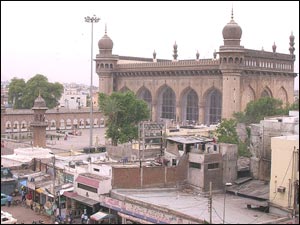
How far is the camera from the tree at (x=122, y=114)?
97.5 ft

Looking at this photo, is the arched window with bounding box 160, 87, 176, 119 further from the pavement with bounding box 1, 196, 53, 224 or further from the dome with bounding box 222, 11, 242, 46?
the pavement with bounding box 1, 196, 53, 224

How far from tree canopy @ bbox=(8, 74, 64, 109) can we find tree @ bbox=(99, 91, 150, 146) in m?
21.3

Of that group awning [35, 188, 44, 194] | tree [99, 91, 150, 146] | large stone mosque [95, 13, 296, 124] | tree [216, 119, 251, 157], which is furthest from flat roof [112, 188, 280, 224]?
large stone mosque [95, 13, 296, 124]

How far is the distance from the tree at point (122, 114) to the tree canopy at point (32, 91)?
69.7 feet

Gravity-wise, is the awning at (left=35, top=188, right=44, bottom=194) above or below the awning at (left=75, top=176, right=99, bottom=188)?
below

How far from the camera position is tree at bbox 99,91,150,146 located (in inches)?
1170

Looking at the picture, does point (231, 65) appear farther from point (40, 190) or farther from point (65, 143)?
point (40, 190)

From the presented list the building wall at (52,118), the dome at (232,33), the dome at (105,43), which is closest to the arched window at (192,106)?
the dome at (232,33)

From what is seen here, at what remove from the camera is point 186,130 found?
3061 centimetres

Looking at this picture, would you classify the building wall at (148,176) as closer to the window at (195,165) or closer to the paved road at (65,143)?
the window at (195,165)

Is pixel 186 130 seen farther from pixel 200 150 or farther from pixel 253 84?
Result: pixel 200 150

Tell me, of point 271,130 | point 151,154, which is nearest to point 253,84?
point 151,154

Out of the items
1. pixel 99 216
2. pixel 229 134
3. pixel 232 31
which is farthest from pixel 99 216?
pixel 232 31

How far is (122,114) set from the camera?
99.4 feet
